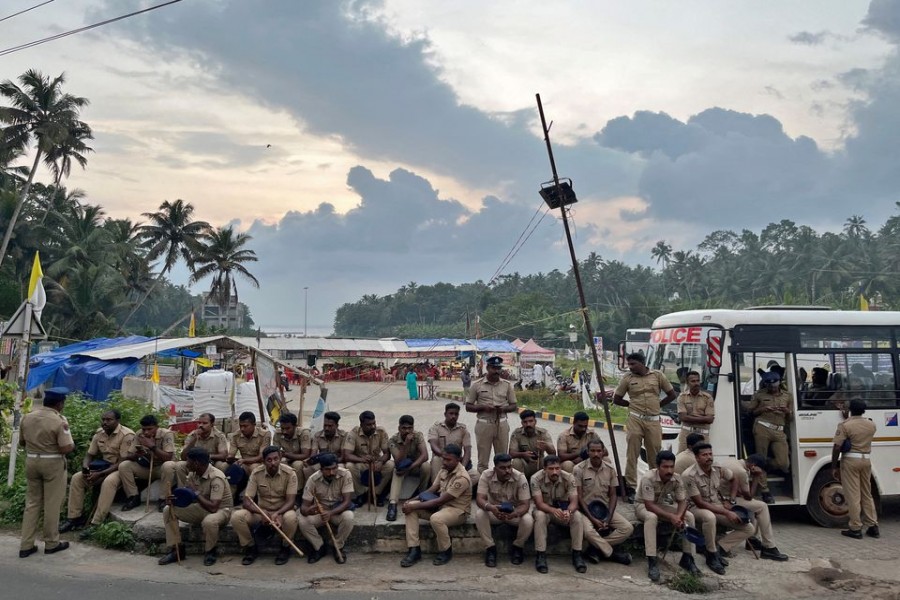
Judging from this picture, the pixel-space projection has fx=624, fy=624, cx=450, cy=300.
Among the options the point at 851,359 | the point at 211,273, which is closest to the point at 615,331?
the point at 211,273

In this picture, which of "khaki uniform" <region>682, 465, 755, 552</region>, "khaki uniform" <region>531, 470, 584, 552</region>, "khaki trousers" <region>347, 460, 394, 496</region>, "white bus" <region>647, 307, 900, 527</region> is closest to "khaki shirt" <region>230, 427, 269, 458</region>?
"khaki trousers" <region>347, 460, 394, 496</region>

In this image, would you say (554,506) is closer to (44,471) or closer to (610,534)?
(610,534)

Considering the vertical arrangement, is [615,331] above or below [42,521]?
above

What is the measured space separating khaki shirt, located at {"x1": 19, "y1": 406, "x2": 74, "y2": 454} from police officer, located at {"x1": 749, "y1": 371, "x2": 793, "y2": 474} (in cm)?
819

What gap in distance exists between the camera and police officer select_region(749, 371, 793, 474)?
313 inches

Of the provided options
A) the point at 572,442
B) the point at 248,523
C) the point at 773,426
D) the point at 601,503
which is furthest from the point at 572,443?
the point at 248,523

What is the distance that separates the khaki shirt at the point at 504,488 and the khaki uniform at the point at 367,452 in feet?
5.04

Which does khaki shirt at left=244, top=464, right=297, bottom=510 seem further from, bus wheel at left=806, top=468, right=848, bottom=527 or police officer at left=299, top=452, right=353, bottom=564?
bus wheel at left=806, top=468, right=848, bottom=527

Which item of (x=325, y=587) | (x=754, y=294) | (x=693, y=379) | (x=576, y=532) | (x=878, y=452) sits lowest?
(x=325, y=587)

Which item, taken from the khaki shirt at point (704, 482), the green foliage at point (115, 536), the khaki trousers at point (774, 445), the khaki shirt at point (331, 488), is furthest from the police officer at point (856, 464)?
the green foliage at point (115, 536)

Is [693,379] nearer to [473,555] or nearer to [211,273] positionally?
[473,555]

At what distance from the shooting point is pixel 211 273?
45281 mm

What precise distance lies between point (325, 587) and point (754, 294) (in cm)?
7271

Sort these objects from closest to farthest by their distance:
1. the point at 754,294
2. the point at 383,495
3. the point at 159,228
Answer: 1. the point at 383,495
2. the point at 159,228
3. the point at 754,294
